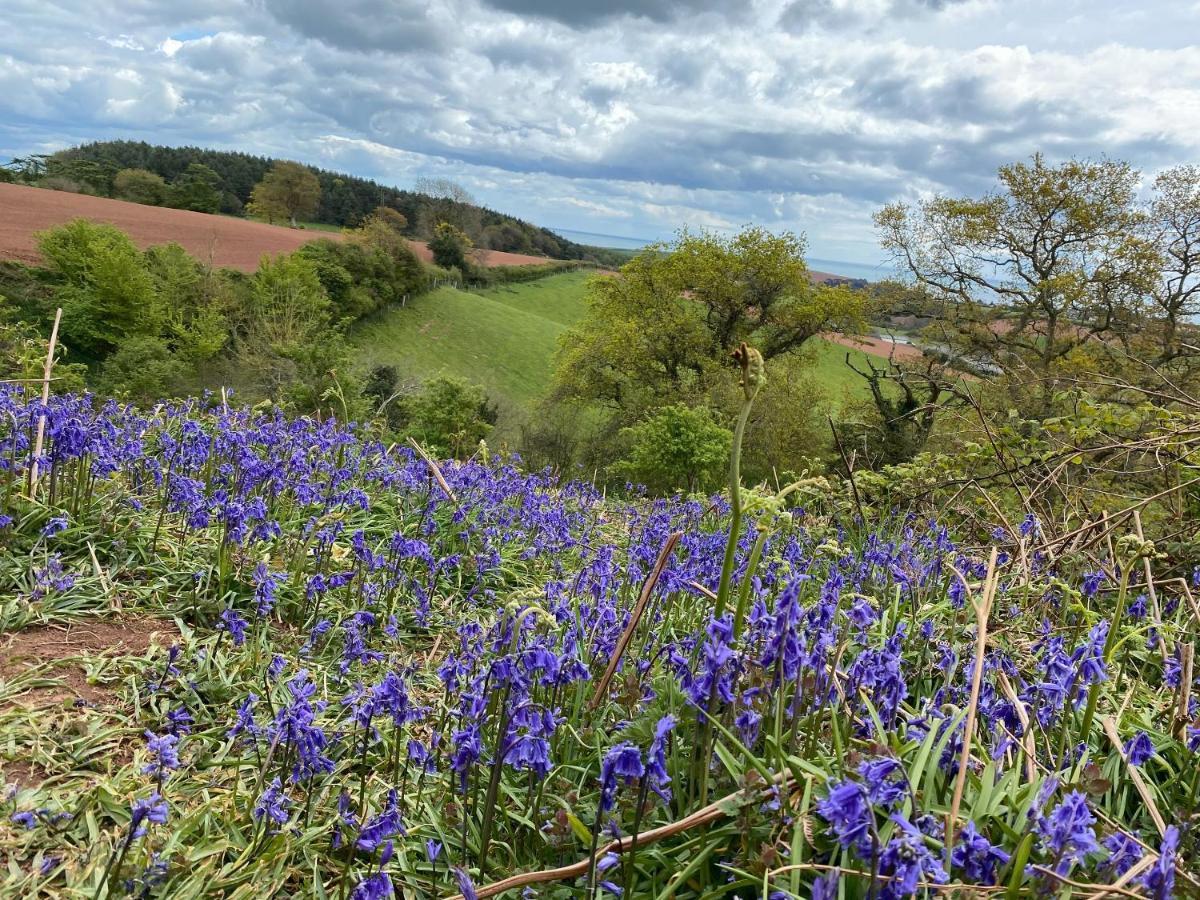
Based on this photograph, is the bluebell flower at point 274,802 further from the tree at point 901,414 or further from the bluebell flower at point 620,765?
the tree at point 901,414

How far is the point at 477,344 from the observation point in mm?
60125

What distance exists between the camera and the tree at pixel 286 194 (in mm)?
84250

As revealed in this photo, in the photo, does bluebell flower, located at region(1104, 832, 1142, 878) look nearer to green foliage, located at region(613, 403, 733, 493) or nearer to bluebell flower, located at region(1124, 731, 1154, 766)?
bluebell flower, located at region(1124, 731, 1154, 766)

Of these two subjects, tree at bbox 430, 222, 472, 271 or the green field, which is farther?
tree at bbox 430, 222, 472, 271

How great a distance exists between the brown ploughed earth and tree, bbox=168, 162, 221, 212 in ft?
42.3

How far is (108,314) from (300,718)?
41694 mm

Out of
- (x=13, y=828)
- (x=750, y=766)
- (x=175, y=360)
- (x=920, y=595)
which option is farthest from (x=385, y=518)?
(x=175, y=360)

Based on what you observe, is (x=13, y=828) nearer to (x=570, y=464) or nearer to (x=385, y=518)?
(x=385, y=518)

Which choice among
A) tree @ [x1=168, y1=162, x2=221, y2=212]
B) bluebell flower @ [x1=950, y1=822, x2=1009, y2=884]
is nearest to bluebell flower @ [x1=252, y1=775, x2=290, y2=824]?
bluebell flower @ [x1=950, y1=822, x2=1009, y2=884]

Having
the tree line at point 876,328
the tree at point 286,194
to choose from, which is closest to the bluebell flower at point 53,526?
the tree line at point 876,328

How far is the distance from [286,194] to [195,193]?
11948 millimetres

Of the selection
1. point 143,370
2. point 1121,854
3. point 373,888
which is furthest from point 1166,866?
point 143,370

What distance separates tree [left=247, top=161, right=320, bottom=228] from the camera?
84.2m

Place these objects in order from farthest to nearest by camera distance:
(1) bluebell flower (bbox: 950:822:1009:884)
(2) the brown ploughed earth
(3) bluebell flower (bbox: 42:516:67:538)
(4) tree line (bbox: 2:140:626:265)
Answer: (4) tree line (bbox: 2:140:626:265) → (2) the brown ploughed earth → (3) bluebell flower (bbox: 42:516:67:538) → (1) bluebell flower (bbox: 950:822:1009:884)
